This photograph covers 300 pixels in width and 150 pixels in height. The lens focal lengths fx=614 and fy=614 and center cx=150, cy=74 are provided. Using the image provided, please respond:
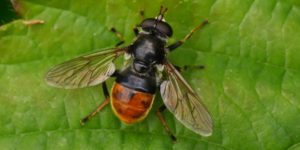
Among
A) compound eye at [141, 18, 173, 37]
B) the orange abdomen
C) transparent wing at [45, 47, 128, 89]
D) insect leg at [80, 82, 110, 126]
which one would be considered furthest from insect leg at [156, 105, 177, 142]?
compound eye at [141, 18, 173, 37]

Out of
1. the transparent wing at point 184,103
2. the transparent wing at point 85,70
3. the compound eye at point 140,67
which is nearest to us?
the transparent wing at point 184,103

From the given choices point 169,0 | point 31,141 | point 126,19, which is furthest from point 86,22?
point 31,141

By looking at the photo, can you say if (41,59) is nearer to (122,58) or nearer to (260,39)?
(122,58)

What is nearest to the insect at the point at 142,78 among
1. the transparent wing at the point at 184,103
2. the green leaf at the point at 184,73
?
the transparent wing at the point at 184,103

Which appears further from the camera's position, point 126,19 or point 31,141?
point 126,19

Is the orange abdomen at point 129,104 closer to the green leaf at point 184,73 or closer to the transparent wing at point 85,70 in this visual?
the green leaf at point 184,73
